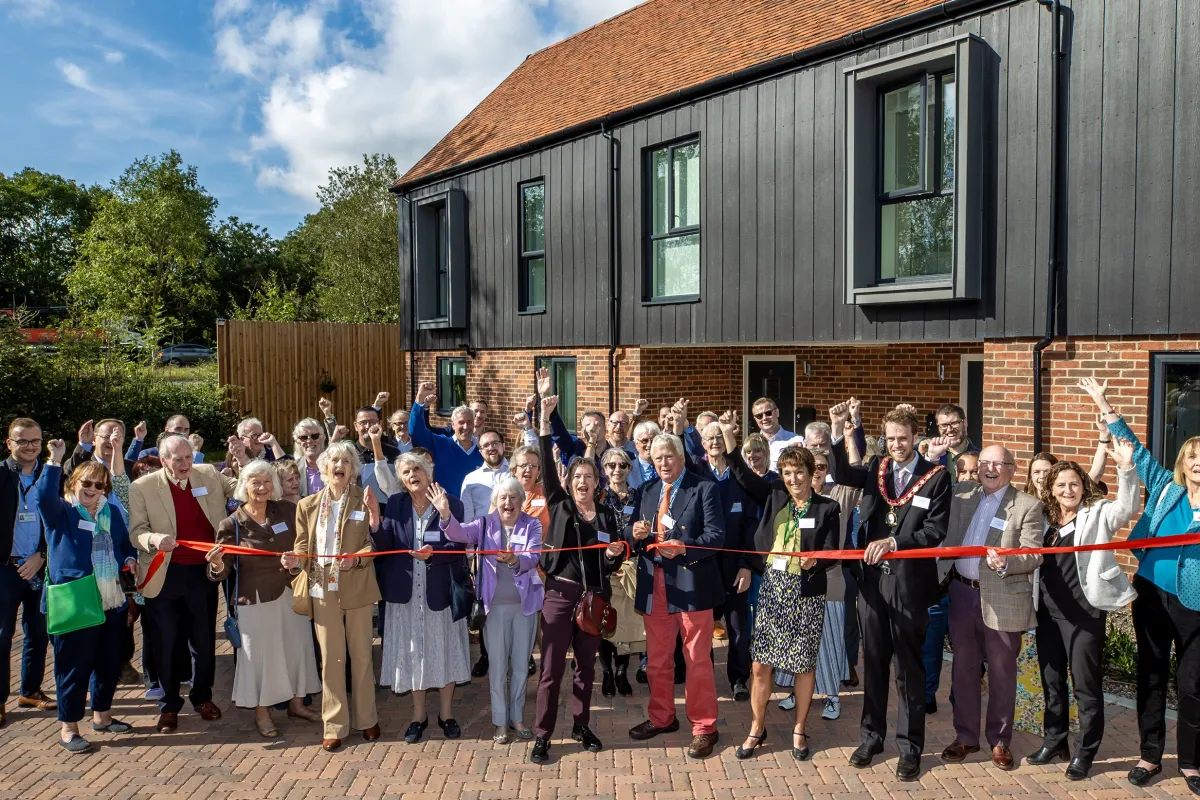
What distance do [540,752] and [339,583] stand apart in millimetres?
1602

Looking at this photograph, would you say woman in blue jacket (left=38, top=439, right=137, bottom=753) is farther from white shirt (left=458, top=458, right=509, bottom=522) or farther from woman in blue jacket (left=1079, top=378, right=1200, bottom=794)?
woman in blue jacket (left=1079, top=378, right=1200, bottom=794)

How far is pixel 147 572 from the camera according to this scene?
17.6 feet

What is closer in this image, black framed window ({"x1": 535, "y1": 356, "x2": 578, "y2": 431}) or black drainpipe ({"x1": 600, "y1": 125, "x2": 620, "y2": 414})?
black drainpipe ({"x1": 600, "y1": 125, "x2": 620, "y2": 414})

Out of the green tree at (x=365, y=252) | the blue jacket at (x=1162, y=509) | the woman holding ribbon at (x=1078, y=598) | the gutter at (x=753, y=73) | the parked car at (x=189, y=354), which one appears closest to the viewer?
the blue jacket at (x=1162, y=509)

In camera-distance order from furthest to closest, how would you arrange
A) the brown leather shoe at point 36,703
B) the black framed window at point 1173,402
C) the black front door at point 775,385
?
the black front door at point 775,385 → the black framed window at point 1173,402 → the brown leather shoe at point 36,703

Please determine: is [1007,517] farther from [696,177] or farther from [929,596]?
[696,177]

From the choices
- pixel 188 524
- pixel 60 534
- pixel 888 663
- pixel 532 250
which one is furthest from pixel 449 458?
pixel 532 250

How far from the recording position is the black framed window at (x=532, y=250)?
13508 millimetres

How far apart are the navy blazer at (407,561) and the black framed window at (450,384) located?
10.2m

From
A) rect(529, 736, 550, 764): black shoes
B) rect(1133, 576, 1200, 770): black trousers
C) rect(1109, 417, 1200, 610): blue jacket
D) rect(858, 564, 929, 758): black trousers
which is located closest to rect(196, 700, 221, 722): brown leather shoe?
rect(529, 736, 550, 764): black shoes

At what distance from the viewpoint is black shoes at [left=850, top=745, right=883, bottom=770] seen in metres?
4.80

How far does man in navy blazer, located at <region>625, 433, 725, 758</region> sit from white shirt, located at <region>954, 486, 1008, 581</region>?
1392 millimetres

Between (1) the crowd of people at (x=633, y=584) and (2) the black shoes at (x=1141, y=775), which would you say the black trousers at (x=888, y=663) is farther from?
(2) the black shoes at (x=1141, y=775)

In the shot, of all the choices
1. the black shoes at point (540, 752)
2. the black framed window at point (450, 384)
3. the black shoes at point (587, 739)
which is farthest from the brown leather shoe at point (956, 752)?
the black framed window at point (450, 384)
